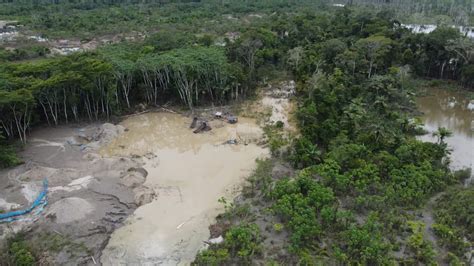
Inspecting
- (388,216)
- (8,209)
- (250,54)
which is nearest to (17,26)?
(250,54)

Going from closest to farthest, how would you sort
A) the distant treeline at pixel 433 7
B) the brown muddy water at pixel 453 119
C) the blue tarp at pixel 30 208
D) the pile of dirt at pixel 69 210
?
the pile of dirt at pixel 69 210 → the blue tarp at pixel 30 208 → the brown muddy water at pixel 453 119 → the distant treeline at pixel 433 7

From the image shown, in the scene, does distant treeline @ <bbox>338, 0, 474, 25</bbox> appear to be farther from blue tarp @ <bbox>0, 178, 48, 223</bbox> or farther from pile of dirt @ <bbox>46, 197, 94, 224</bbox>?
blue tarp @ <bbox>0, 178, 48, 223</bbox>

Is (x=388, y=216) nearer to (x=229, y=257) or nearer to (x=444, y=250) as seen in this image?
(x=444, y=250)

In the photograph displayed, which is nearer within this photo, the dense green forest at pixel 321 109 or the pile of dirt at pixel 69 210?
the dense green forest at pixel 321 109

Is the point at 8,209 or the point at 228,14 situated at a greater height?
the point at 228,14

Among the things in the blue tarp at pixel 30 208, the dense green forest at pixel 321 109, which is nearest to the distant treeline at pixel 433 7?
the dense green forest at pixel 321 109

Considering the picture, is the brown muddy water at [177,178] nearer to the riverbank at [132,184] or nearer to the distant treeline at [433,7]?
the riverbank at [132,184]
